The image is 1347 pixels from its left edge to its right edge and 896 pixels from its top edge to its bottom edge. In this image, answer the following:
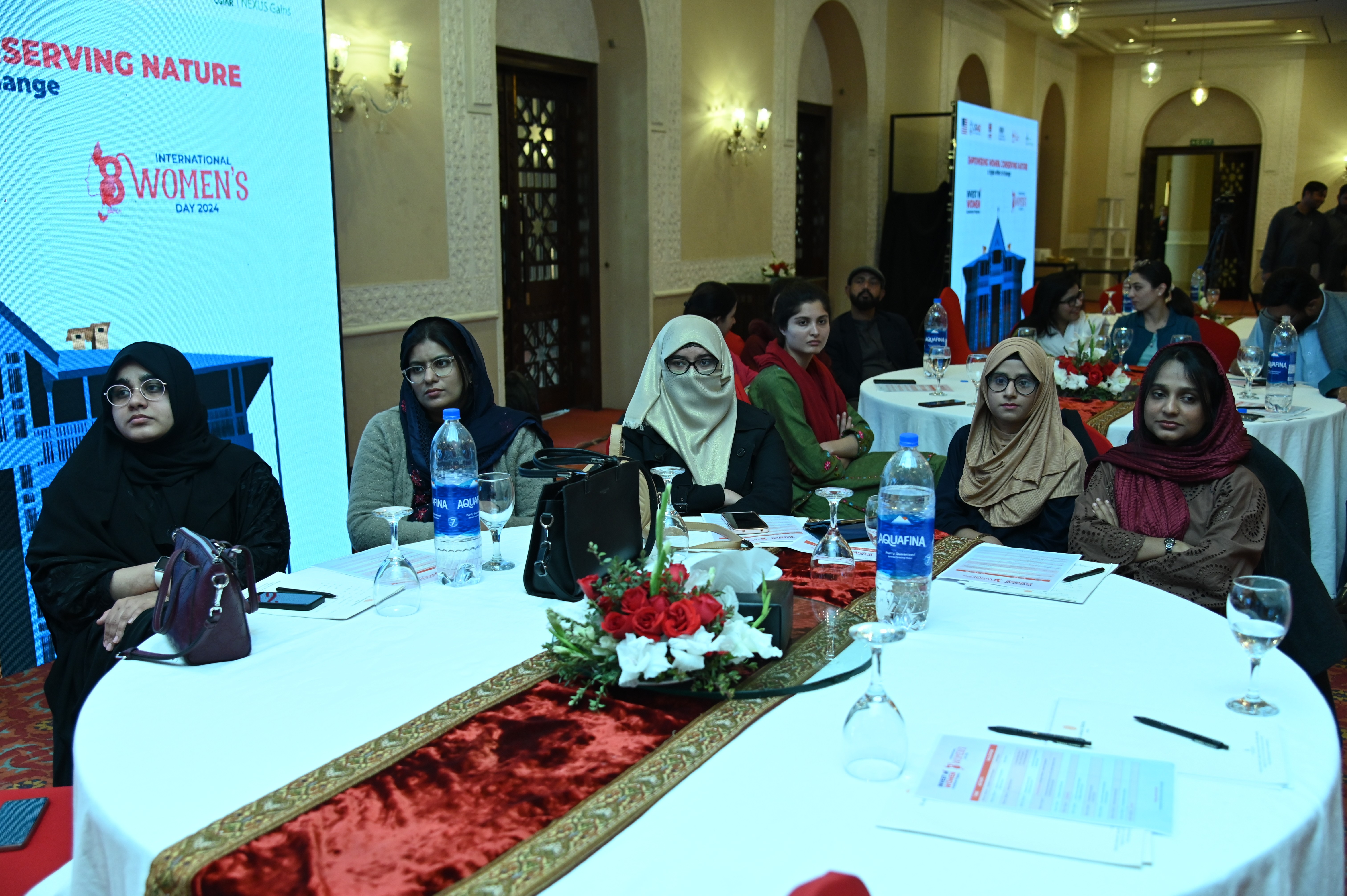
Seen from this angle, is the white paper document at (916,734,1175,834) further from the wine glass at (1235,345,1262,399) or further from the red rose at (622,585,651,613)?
the wine glass at (1235,345,1262,399)

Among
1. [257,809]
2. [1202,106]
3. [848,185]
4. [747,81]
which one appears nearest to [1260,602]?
[257,809]

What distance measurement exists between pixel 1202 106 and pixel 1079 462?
17.3m

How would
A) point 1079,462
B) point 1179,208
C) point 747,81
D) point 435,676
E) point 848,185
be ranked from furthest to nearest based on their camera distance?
point 1179,208 → point 848,185 → point 747,81 → point 1079,462 → point 435,676

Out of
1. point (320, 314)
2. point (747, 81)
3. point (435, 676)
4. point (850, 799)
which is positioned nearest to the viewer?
point (850, 799)

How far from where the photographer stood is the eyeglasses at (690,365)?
3.27 m

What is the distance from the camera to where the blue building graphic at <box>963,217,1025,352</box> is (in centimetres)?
1050

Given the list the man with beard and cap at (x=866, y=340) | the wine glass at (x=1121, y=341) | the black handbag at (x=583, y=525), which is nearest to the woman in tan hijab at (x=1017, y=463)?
the black handbag at (x=583, y=525)

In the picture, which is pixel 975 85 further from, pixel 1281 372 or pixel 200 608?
pixel 200 608

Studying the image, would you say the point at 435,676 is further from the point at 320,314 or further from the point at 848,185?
the point at 848,185

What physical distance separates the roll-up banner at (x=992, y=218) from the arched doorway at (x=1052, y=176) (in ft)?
18.1

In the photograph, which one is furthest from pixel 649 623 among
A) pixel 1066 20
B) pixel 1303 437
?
pixel 1066 20

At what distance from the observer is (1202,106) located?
1752 cm

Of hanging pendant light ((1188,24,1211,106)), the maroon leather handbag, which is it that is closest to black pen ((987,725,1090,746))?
the maroon leather handbag

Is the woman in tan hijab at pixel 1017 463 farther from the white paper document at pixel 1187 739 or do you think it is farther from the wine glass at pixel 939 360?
the wine glass at pixel 939 360
